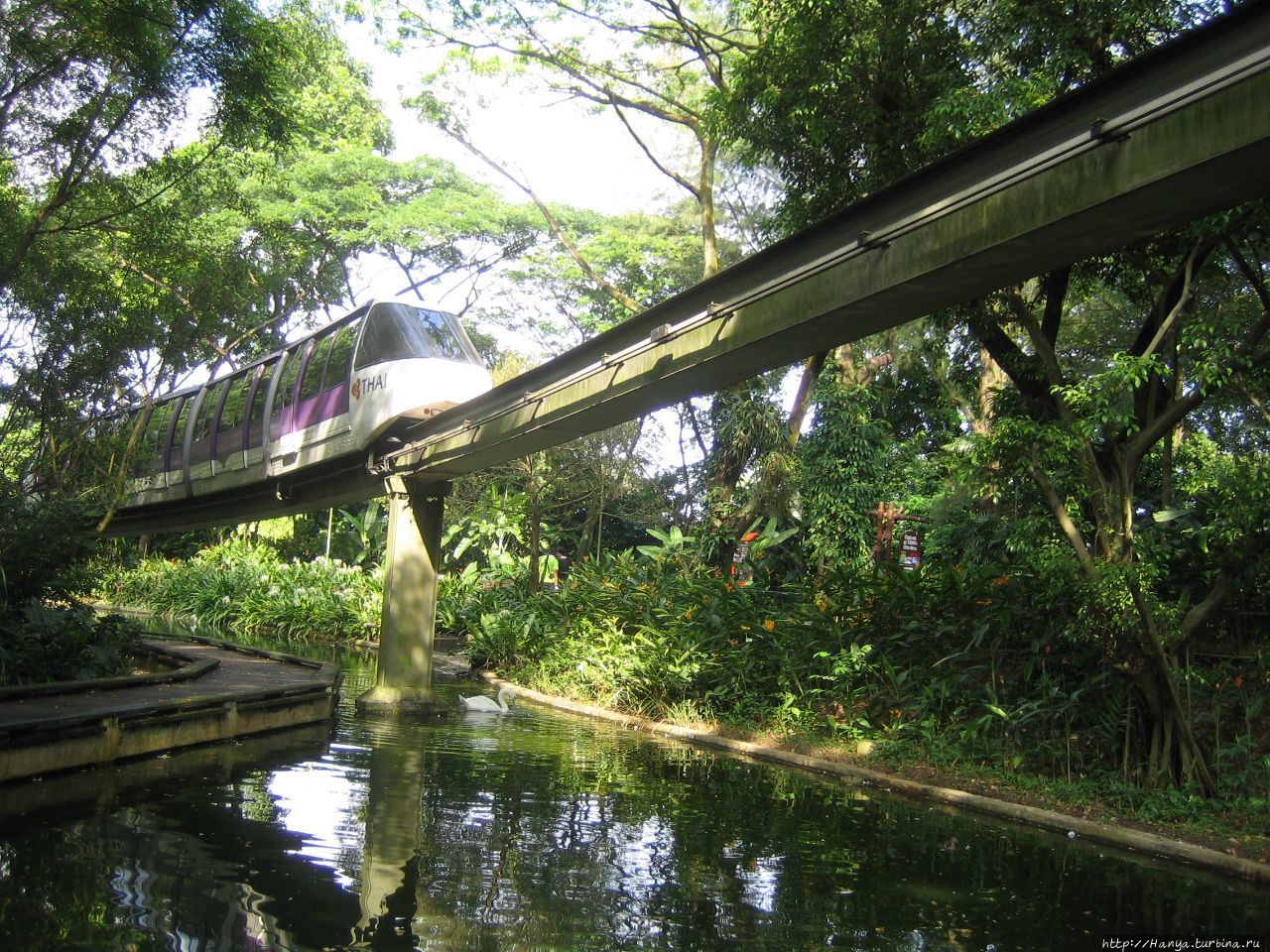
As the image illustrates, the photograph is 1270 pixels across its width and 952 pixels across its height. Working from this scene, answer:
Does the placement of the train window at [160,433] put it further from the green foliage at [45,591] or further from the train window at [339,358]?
the green foliage at [45,591]

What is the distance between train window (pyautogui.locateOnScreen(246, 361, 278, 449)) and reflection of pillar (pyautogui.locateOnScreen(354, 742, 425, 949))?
29.1 ft

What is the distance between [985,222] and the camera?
6547mm

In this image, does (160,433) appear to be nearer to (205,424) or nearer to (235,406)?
(205,424)

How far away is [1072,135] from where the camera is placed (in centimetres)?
637

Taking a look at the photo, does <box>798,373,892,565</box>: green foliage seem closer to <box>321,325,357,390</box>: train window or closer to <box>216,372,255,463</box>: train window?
<box>321,325,357,390</box>: train window

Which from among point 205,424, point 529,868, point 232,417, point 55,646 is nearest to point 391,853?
point 529,868

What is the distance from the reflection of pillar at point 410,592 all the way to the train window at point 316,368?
2265 millimetres

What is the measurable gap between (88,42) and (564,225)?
18553 millimetres

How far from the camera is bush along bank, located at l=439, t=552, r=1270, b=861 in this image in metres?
9.20

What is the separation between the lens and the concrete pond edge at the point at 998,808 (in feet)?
24.1

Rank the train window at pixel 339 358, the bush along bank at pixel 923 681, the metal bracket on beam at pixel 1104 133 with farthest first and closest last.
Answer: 1. the train window at pixel 339 358
2. the bush along bank at pixel 923 681
3. the metal bracket on beam at pixel 1104 133

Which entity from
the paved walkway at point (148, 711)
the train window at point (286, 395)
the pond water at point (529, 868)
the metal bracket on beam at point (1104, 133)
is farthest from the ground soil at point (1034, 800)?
the train window at point (286, 395)

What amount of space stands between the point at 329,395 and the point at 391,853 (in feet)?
32.3

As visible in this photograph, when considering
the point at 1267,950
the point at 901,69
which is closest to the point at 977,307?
the point at 901,69
